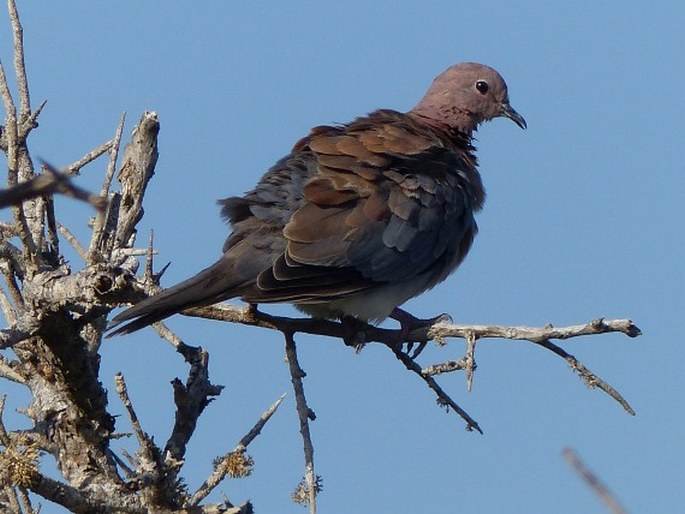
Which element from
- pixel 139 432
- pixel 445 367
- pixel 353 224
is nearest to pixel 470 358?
pixel 445 367

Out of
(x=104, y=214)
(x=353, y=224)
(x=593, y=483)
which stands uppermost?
(x=353, y=224)

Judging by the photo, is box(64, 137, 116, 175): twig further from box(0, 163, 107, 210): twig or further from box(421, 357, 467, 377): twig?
box(0, 163, 107, 210): twig

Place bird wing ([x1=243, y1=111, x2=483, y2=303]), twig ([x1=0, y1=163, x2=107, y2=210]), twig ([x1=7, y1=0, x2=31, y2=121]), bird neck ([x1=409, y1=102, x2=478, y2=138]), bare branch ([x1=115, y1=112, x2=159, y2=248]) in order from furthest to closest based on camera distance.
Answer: bird neck ([x1=409, y1=102, x2=478, y2=138]) → bird wing ([x1=243, y1=111, x2=483, y2=303]) → bare branch ([x1=115, y1=112, x2=159, y2=248]) → twig ([x1=7, y1=0, x2=31, y2=121]) → twig ([x1=0, y1=163, x2=107, y2=210])

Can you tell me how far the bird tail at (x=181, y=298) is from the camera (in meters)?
2.96

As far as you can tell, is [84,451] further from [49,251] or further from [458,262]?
[458,262]

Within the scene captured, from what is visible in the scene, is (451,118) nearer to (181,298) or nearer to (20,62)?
(181,298)

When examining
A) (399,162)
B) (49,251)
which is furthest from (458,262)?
(49,251)

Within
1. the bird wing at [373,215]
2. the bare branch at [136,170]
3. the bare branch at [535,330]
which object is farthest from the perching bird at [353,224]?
the bare branch at [535,330]

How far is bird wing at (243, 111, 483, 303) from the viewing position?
392cm

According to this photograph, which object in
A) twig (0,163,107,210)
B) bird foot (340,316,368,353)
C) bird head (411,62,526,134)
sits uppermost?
bird head (411,62,526,134)

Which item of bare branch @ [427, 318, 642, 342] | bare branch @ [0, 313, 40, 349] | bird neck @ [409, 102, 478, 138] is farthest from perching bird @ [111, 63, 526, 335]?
bare branch @ [427, 318, 642, 342]

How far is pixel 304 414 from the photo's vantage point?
283 centimetres

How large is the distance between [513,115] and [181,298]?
10.9 feet

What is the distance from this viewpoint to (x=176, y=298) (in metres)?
3.12
